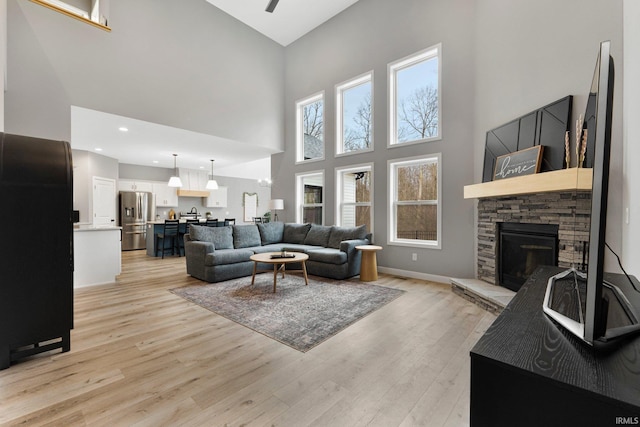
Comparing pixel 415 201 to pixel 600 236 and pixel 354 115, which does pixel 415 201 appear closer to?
pixel 354 115

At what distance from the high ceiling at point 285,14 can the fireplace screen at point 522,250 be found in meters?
5.36

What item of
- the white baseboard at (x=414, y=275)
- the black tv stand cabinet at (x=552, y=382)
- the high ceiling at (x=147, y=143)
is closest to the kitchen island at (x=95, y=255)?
the high ceiling at (x=147, y=143)

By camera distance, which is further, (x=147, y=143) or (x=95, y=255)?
(x=147, y=143)

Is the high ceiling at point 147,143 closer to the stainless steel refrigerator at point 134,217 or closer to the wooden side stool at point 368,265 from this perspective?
the stainless steel refrigerator at point 134,217

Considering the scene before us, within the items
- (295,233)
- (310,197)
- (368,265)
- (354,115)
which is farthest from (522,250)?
(310,197)

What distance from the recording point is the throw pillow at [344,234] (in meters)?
5.28

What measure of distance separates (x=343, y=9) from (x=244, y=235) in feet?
16.9

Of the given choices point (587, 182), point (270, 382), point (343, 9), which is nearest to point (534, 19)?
point (587, 182)

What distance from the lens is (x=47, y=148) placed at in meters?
2.26

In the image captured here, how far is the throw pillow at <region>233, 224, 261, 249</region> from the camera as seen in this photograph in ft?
18.1

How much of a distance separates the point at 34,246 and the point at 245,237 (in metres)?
3.52

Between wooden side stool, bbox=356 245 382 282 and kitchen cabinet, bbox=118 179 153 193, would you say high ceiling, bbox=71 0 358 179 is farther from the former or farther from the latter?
wooden side stool, bbox=356 245 382 282

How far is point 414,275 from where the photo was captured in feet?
16.1

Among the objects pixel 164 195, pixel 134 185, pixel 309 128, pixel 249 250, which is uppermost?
pixel 309 128
